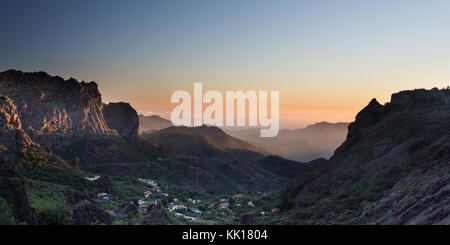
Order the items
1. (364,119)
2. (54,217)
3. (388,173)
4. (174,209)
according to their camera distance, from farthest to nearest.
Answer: (364,119) < (174,209) < (388,173) < (54,217)

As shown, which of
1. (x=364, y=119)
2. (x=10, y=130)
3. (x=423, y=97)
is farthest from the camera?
(x=10, y=130)

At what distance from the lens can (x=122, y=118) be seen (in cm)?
11581

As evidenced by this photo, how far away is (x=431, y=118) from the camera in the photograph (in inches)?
→ 1241

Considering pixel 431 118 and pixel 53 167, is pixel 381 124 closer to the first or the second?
pixel 431 118

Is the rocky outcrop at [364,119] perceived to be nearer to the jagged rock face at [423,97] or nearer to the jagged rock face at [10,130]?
the jagged rock face at [423,97]

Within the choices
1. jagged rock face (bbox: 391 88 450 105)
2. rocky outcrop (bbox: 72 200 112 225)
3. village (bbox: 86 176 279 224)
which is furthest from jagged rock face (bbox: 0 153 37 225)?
jagged rock face (bbox: 391 88 450 105)

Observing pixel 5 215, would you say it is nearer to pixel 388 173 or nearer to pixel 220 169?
pixel 388 173

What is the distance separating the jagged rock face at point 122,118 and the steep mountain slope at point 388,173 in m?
87.3

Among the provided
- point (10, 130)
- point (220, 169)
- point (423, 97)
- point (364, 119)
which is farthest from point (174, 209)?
point (220, 169)

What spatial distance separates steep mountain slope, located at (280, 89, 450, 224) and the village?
6.32 meters

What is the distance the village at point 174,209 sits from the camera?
28.2 meters

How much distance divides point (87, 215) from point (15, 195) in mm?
4099

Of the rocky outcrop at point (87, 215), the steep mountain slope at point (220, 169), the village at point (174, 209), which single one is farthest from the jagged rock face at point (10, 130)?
the rocky outcrop at point (87, 215)
